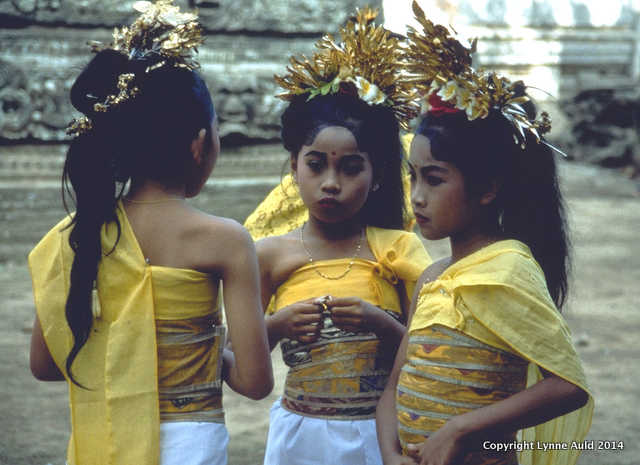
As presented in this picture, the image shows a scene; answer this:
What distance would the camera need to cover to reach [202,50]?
27.5 feet

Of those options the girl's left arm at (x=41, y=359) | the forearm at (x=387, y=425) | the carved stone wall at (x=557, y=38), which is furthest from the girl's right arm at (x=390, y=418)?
the carved stone wall at (x=557, y=38)

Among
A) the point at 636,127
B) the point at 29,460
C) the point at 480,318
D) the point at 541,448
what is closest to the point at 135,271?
the point at 480,318

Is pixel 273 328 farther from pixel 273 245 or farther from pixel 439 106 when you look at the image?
pixel 439 106

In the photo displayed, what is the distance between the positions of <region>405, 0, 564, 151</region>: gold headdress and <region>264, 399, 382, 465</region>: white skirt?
35.3 inches

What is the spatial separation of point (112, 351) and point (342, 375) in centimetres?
70

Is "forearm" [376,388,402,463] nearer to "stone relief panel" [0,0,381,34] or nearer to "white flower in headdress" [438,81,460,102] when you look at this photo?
"white flower in headdress" [438,81,460,102]

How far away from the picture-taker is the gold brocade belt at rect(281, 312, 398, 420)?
2373mm

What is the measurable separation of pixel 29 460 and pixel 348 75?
2158mm

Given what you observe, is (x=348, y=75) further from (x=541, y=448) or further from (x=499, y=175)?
(x=541, y=448)

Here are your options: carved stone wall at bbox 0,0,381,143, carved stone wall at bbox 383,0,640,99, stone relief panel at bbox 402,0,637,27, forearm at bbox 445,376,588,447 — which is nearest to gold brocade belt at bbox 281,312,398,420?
forearm at bbox 445,376,588,447

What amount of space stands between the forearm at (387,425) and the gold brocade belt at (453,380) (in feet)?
0.23

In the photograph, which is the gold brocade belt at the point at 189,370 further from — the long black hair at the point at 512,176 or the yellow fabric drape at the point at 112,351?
the long black hair at the point at 512,176

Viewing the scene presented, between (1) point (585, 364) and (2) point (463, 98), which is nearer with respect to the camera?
(2) point (463, 98)

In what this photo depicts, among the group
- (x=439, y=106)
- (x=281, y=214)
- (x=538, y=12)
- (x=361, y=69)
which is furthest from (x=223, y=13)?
(x=538, y=12)
